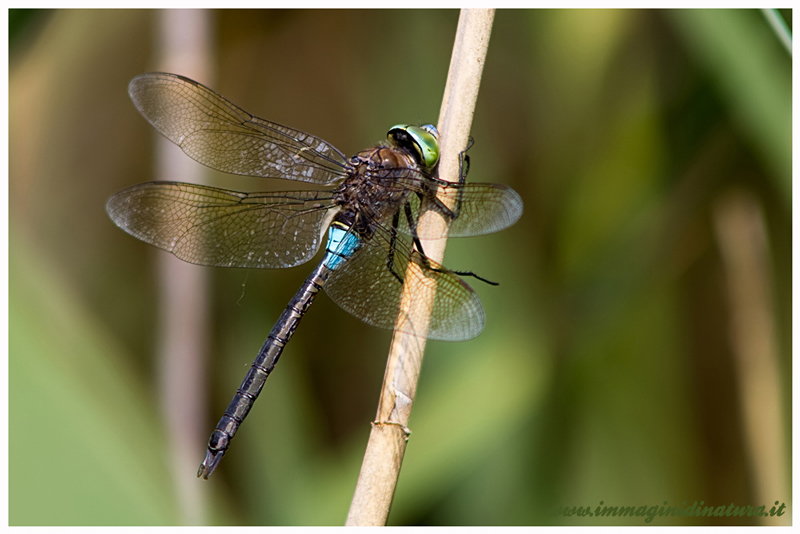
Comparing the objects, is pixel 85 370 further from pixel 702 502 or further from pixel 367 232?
pixel 702 502

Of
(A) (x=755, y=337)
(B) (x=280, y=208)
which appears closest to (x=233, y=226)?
(B) (x=280, y=208)

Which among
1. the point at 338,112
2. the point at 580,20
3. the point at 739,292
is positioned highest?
the point at 580,20

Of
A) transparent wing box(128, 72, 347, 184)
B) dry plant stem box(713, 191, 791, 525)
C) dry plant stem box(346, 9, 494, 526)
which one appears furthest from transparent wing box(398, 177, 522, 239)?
dry plant stem box(713, 191, 791, 525)

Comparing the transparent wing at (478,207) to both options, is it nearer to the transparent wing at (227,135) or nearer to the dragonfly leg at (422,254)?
the dragonfly leg at (422,254)

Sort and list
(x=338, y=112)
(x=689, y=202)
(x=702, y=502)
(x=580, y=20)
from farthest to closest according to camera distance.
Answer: (x=338, y=112)
(x=689, y=202)
(x=580, y=20)
(x=702, y=502)

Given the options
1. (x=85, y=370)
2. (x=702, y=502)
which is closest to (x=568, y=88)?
(x=702, y=502)

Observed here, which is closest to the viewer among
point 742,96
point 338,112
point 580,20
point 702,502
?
point 742,96

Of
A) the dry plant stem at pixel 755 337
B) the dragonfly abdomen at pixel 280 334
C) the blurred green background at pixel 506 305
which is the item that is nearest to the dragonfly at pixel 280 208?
the dragonfly abdomen at pixel 280 334
